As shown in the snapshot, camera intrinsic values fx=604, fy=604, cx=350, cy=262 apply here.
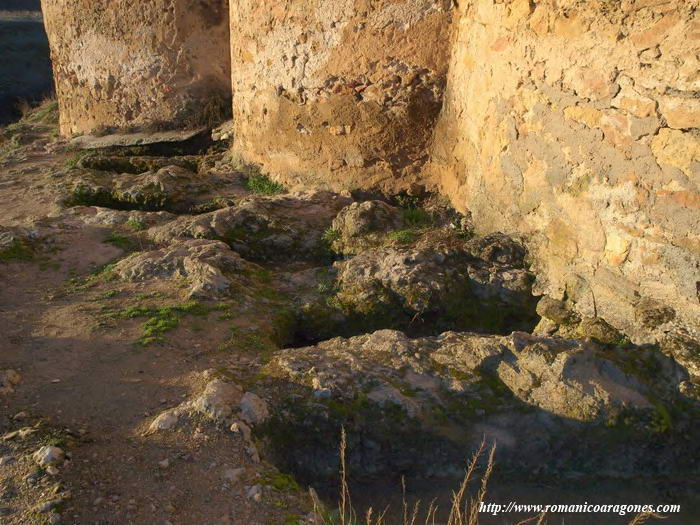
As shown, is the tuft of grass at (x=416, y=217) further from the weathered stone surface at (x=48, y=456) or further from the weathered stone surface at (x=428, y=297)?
the weathered stone surface at (x=48, y=456)

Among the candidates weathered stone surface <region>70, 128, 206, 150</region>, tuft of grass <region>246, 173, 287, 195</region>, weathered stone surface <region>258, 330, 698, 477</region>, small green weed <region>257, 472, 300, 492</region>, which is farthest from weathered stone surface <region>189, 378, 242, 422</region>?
weathered stone surface <region>70, 128, 206, 150</region>

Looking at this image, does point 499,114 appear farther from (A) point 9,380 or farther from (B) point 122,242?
(A) point 9,380

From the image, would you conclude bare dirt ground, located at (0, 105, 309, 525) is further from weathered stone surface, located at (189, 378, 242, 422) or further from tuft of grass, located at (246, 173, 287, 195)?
tuft of grass, located at (246, 173, 287, 195)

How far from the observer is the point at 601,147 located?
3.47 metres

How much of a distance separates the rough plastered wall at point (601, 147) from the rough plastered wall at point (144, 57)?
4477mm

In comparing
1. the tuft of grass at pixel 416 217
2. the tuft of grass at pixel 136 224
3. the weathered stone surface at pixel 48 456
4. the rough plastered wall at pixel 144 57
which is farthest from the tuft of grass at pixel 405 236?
the rough plastered wall at pixel 144 57

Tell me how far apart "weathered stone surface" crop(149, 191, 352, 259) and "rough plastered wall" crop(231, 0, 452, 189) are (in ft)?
2.30

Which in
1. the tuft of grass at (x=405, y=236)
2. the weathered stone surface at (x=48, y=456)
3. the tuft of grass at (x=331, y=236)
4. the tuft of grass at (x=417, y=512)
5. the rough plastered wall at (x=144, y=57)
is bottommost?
the tuft of grass at (x=417, y=512)

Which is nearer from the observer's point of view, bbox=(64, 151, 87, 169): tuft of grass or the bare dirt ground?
the bare dirt ground

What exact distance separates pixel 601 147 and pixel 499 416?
1641mm

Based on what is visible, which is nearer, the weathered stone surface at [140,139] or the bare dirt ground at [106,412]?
the bare dirt ground at [106,412]

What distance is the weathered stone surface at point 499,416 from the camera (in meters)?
3.01

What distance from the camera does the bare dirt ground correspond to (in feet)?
7.77

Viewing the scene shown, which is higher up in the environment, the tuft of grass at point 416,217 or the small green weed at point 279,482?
the tuft of grass at point 416,217
